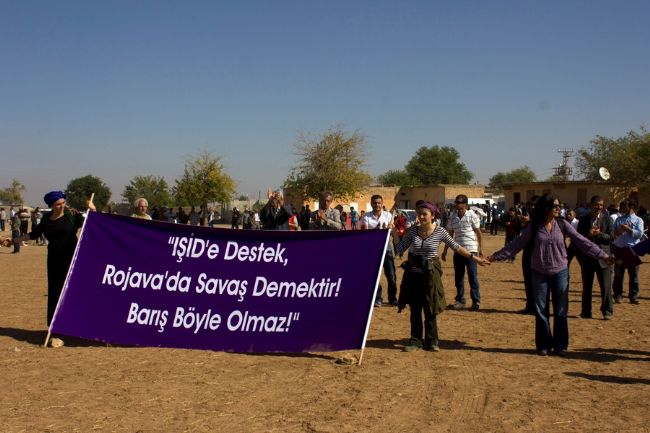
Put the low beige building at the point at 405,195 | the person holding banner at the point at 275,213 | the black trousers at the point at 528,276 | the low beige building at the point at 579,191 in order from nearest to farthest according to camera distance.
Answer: the black trousers at the point at 528,276
the person holding banner at the point at 275,213
the low beige building at the point at 579,191
the low beige building at the point at 405,195

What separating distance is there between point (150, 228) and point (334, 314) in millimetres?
2348

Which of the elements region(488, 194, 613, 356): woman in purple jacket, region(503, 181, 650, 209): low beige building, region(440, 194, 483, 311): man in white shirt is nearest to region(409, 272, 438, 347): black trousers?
region(488, 194, 613, 356): woman in purple jacket

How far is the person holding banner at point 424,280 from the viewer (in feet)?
24.2

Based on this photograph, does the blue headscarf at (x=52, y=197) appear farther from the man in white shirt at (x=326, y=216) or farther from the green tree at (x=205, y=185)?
the green tree at (x=205, y=185)

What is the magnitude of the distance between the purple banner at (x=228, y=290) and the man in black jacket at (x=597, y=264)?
4429mm

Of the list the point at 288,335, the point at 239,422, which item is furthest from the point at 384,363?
the point at 239,422

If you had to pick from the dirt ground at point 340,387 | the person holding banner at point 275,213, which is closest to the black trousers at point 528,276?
the dirt ground at point 340,387

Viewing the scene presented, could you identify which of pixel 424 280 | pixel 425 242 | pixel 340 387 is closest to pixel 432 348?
pixel 424 280

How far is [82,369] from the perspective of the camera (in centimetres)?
654

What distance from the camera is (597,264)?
32.7ft

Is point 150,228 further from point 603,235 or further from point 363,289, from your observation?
point 603,235

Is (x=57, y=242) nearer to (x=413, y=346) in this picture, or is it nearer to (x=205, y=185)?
(x=413, y=346)

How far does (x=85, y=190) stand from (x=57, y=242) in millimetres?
105957

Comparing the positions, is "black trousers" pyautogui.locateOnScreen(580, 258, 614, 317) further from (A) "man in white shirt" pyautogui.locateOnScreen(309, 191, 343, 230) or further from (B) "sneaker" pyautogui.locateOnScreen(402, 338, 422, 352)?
(A) "man in white shirt" pyautogui.locateOnScreen(309, 191, 343, 230)
